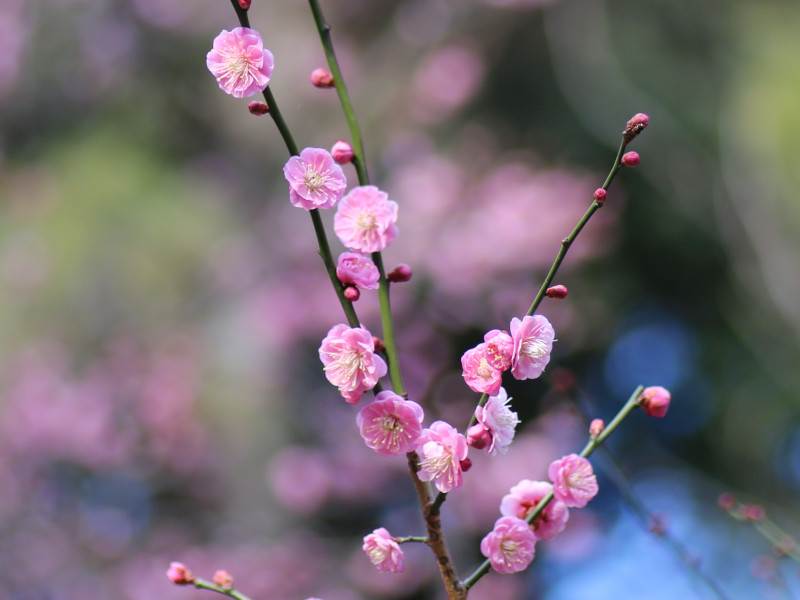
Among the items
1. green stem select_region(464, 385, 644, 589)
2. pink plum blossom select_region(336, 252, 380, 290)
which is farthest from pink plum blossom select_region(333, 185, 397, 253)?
green stem select_region(464, 385, 644, 589)

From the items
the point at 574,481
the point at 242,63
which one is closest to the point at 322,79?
the point at 242,63

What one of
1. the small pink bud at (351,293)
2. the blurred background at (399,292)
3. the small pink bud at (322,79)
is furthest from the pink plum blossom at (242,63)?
the blurred background at (399,292)

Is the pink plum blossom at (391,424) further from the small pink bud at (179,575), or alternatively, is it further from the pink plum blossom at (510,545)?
the small pink bud at (179,575)

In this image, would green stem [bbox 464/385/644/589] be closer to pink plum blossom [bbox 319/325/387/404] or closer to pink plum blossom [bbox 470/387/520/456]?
pink plum blossom [bbox 470/387/520/456]

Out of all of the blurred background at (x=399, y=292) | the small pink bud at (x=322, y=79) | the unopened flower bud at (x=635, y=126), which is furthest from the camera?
the blurred background at (x=399, y=292)

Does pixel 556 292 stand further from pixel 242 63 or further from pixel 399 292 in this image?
pixel 399 292

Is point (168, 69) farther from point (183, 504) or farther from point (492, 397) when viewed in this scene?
point (492, 397)

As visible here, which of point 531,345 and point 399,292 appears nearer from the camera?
point 531,345
